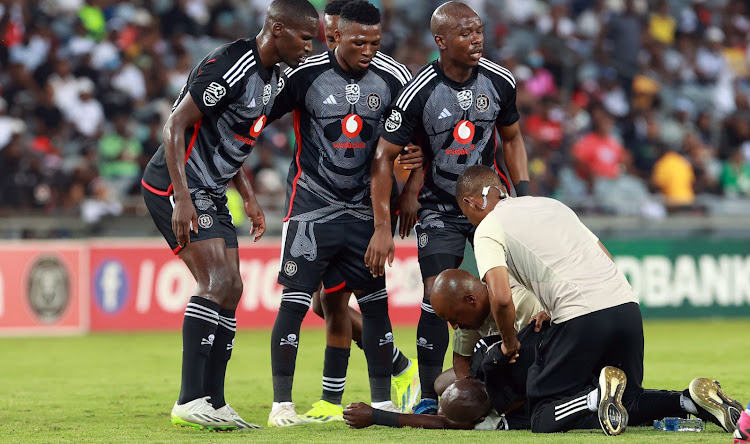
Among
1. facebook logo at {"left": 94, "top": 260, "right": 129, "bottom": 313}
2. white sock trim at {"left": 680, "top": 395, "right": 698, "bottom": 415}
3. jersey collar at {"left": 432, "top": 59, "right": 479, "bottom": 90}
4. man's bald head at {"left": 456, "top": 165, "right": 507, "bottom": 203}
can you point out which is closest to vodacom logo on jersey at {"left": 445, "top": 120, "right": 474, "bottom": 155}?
jersey collar at {"left": 432, "top": 59, "right": 479, "bottom": 90}

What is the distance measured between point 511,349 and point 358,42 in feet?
7.46

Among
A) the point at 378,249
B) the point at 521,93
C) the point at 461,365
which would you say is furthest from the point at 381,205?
the point at 521,93

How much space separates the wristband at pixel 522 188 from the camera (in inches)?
287

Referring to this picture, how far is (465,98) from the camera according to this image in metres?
7.10

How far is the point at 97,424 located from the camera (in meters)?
6.68

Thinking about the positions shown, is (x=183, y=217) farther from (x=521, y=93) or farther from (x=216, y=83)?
(x=521, y=93)

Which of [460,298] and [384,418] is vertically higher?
[460,298]

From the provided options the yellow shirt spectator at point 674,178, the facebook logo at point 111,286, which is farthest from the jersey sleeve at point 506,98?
the yellow shirt spectator at point 674,178

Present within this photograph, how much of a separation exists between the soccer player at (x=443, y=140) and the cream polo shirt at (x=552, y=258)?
1.09m

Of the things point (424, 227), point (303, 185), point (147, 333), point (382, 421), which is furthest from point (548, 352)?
point (147, 333)

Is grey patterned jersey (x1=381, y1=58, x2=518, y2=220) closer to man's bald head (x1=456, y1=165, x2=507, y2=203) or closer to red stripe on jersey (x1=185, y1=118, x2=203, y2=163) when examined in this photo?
man's bald head (x1=456, y1=165, x2=507, y2=203)

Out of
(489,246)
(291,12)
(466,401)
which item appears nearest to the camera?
(489,246)

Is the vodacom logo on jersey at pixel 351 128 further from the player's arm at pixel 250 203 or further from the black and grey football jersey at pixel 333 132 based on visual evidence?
the player's arm at pixel 250 203

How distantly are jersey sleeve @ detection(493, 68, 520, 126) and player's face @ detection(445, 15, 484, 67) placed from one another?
1.08 ft
